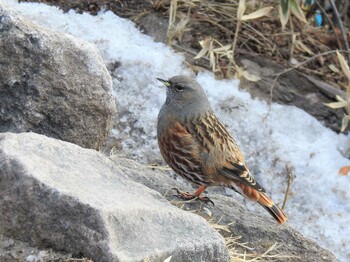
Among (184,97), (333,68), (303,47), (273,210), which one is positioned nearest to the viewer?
(273,210)

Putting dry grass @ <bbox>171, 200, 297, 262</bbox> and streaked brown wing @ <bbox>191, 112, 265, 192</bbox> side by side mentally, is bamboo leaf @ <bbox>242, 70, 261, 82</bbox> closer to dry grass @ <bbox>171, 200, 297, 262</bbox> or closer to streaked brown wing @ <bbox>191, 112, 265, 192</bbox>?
streaked brown wing @ <bbox>191, 112, 265, 192</bbox>

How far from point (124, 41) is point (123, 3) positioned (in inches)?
Result: 23.8

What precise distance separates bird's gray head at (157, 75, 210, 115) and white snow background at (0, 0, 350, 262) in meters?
0.84

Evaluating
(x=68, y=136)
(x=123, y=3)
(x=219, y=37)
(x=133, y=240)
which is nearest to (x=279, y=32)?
(x=219, y=37)

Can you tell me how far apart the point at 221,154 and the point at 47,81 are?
50.0 inches

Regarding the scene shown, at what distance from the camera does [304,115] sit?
732 centimetres

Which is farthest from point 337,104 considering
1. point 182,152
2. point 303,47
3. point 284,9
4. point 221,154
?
point 182,152

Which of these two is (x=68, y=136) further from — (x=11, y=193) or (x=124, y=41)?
(x=124, y=41)

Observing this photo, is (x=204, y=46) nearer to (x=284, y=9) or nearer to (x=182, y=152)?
(x=284, y=9)

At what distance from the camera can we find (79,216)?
3.43 meters

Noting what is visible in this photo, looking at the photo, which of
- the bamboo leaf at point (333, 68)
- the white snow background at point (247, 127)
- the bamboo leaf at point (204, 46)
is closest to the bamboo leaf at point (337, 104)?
the white snow background at point (247, 127)

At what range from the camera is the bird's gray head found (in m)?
5.46

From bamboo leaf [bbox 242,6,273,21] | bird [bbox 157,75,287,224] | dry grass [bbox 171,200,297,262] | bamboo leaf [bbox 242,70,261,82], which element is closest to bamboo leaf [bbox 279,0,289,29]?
bamboo leaf [bbox 242,6,273,21]

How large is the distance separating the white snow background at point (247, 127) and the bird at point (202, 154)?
0.92 meters
